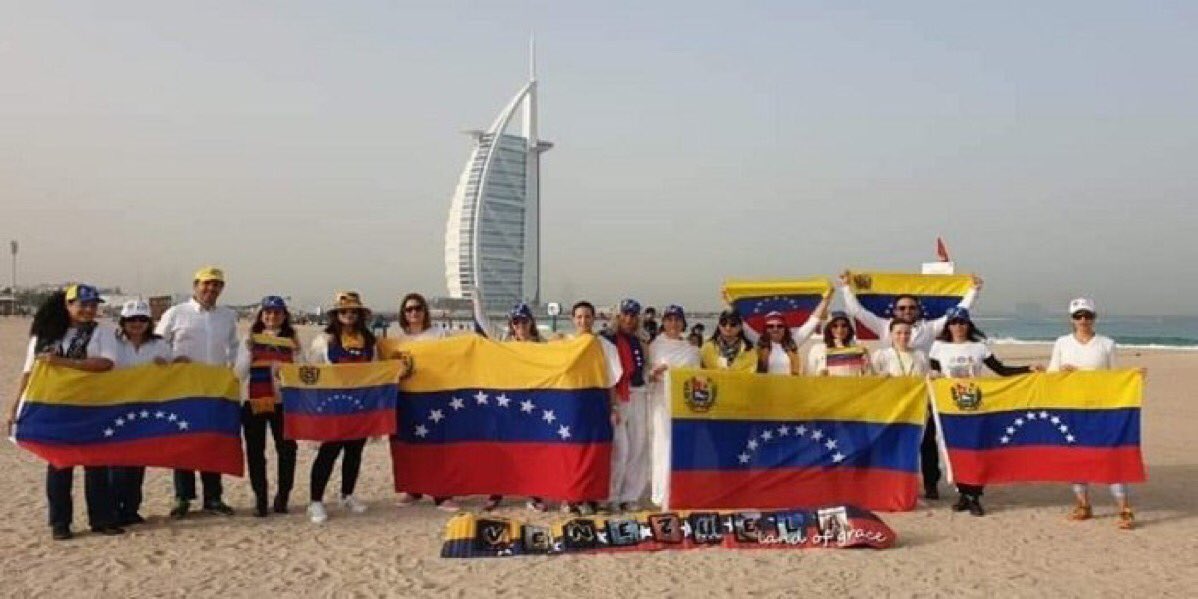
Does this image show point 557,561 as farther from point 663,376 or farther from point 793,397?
point 793,397

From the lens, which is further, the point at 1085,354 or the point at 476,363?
the point at 476,363

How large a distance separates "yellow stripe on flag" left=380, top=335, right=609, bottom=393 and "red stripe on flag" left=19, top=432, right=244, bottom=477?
1.38m

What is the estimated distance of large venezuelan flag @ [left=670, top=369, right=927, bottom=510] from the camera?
7160 millimetres

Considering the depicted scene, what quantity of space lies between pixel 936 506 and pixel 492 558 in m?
3.85

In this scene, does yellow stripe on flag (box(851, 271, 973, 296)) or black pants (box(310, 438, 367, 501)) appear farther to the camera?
yellow stripe on flag (box(851, 271, 973, 296))

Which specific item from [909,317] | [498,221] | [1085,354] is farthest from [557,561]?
[498,221]

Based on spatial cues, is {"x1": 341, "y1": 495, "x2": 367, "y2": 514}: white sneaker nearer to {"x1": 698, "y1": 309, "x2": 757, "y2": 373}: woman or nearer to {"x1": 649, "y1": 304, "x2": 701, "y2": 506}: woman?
{"x1": 649, "y1": 304, "x2": 701, "y2": 506}: woman

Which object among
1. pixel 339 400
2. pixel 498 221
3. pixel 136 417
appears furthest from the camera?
pixel 498 221

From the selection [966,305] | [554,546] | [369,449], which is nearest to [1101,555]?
[966,305]

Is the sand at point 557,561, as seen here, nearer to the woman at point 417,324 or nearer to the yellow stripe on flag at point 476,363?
the woman at point 417,324

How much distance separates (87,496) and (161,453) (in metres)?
0.54

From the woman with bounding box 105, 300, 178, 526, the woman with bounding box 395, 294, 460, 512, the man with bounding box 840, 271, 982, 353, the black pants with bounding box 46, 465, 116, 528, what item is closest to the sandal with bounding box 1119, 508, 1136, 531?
the man with bounding box 840, 271, 982, 353

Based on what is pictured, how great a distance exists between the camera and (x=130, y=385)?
21.6ft

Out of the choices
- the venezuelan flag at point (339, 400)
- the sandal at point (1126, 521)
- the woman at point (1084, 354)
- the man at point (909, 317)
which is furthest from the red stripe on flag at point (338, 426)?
the sandal at point (1126, 521)
